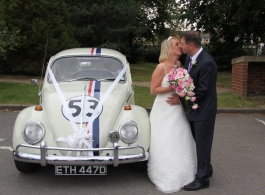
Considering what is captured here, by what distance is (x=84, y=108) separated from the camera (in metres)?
4.52

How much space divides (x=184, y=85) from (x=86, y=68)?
240 cm

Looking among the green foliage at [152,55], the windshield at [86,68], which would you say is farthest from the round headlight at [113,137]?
the green foliage at [152,55]

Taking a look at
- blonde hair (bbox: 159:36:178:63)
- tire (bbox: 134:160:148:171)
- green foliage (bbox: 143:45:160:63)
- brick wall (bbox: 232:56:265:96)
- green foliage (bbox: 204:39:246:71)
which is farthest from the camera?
green foliage (bbox: 143:45:160:63)

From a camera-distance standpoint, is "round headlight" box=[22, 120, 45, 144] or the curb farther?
the curb

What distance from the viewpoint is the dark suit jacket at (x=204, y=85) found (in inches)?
156

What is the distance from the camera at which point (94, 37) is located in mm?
18984

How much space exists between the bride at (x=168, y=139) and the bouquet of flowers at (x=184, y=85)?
0.22m

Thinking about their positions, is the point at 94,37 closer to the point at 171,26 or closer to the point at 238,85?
the point at 238,85

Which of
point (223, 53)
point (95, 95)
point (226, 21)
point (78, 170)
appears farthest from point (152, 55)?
point (78, 170)

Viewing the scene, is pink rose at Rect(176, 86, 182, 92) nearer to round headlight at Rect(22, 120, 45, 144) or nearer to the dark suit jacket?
the dark suit jacket

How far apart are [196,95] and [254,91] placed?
25.3 ft

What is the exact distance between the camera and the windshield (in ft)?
18.6

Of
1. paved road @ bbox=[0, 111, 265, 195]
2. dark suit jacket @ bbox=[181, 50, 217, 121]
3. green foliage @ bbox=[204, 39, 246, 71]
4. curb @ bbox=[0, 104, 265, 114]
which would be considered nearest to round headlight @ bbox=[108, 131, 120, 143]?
paved road @ bbox=[0, 111, 265, 195]

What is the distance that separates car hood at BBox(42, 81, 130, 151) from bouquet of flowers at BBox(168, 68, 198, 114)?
962 millimetres
